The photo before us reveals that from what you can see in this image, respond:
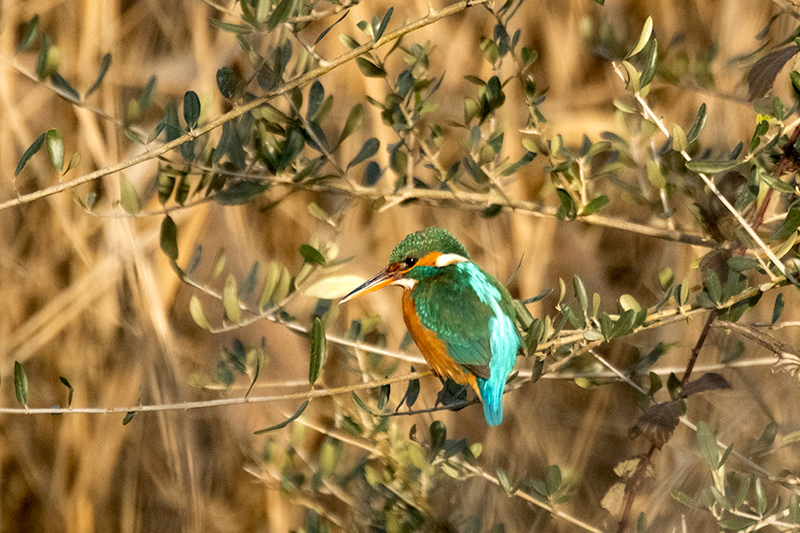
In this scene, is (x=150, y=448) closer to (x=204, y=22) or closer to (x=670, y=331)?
(x=204, y=22)

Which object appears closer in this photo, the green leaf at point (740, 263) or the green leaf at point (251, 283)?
the green leaf at point (740, 263)

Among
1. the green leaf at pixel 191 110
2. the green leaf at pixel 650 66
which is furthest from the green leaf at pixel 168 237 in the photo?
the green leaf at pixel 650 66

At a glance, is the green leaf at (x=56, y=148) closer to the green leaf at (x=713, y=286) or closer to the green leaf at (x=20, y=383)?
the green leaf at (x=20, y=383)

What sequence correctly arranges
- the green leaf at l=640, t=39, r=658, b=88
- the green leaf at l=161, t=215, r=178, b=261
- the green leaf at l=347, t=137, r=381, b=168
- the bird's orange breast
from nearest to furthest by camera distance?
the green leaf at l=640, t=39, r=658, b=88 < the green leaf at l=161, t=215, r=178, b=261 < the bird's orange breast < the green leaf at l=347, t=137, r=381, b=168

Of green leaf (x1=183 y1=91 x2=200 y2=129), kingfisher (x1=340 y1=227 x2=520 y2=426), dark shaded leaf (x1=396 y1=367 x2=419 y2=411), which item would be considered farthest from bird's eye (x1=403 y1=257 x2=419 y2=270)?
green leaf (x1=183 y1=91 x2=200 y2=129)

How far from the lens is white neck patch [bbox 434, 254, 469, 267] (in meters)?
1.18

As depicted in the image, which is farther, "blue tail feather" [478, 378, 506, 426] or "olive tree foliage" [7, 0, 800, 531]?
"blue tail feather" [478, 378, 506, 426]

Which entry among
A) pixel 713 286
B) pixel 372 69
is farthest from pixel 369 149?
pixel 713 286

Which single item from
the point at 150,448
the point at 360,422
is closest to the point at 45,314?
the point at 150,448

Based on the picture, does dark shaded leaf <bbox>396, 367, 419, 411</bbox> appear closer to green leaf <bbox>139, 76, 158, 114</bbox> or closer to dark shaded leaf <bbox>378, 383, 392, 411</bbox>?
dark shaded leaf <bbox>378, 383, 392, 411</bbox>

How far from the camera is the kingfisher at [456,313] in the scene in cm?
104

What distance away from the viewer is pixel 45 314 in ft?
7.00

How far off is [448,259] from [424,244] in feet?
0.25

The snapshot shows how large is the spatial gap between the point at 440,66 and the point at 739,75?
83 centimetres
